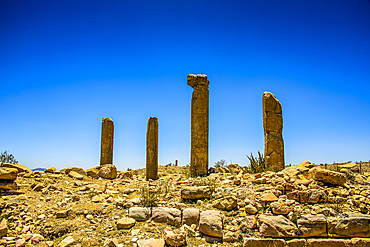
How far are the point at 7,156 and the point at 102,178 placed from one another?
4.10m

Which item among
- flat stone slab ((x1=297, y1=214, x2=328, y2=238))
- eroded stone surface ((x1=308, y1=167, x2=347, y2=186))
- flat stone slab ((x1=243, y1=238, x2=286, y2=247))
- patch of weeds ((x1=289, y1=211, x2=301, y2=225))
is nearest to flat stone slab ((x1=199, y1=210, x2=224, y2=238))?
flat stone slab ((x1=243, y1=238, x2=286, y2=247))

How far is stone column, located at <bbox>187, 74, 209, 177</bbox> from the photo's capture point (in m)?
12.4

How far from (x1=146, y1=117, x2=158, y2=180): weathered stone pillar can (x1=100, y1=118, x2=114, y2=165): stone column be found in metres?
3.37

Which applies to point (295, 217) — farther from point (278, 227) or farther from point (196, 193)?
point (196, 193)

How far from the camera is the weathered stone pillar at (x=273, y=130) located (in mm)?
11500

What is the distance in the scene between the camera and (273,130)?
38.5 feet

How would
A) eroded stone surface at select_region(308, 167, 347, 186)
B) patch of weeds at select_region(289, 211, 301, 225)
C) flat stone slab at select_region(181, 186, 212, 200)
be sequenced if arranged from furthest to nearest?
flat stone slab at select_region(181, 186, 212, 200) → eroded stone surface at select_region(308, 167, 347, 186) → patch of weeds at select_region(289, 211, 301, 225)

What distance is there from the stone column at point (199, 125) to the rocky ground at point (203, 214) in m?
3.60

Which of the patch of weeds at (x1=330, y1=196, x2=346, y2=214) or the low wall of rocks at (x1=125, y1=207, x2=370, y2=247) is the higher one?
the patch of weeds at (x1=330, y1=196, x2=346, y2=214)

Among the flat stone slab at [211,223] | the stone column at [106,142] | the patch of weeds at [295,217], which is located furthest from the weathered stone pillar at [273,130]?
the stone column at [106,142]

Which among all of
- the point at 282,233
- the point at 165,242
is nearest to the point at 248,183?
the point at 282,233

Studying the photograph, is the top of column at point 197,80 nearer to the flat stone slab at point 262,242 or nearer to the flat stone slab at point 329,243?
the flat stone slab at point 262,242

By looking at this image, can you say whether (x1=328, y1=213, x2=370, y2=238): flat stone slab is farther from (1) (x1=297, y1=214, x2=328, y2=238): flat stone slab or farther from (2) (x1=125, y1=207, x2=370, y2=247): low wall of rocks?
(1) (x1=297, y1=214, x2=328, y2=238): flat stone slab

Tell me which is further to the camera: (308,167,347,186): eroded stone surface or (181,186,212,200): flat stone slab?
(181,186,212,200): flat stone slab
